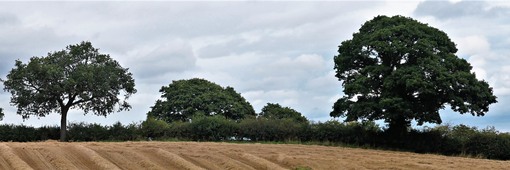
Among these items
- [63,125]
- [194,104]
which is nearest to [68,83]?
[63,125]

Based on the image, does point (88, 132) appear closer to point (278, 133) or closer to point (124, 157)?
point (278, 133)

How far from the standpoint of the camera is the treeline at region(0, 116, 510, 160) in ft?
114

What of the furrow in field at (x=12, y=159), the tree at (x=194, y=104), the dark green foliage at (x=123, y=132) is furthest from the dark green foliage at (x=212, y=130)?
the tree at (x=194, y=104)

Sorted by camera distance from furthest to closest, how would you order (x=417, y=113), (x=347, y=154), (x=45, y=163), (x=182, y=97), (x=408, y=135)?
(x=182, y=97) < (x=408, y=135) < (x=417, y=113) < (x=347, y=154) < (x=45, y=163)

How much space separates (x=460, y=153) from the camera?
113ft

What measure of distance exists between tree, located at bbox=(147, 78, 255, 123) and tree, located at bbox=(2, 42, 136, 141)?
1283 cm

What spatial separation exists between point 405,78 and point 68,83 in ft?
64.0

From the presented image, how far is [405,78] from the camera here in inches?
1266

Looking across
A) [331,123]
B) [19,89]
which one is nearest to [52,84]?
[19,89]

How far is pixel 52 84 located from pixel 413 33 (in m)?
21.1

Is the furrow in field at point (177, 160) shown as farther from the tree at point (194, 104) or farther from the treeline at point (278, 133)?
the tree at point (194, 104)

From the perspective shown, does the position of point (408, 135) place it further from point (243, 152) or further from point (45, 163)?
point (45, 163)

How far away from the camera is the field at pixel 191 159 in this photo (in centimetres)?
2098

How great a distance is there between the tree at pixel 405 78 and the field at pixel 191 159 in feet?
18.9
